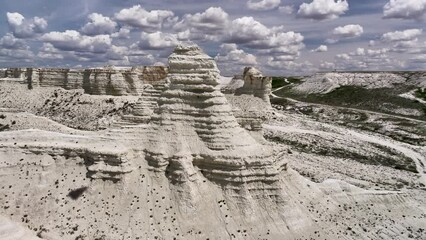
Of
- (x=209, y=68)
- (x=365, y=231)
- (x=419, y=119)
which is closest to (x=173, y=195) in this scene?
(x=209, y=68)

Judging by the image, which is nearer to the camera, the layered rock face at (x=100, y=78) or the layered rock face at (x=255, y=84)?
the layered rock face at (x=100, y=78)

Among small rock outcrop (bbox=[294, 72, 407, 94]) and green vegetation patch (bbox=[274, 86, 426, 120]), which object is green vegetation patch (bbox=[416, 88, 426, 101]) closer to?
green vegetation patch (bbox=[274, 86, 426, 120])

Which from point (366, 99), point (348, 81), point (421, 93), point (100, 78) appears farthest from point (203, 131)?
point (348, 81)

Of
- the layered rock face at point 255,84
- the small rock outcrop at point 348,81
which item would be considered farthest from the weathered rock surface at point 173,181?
the small rock outcrop at point 348,81

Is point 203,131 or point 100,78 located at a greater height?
point 100,78

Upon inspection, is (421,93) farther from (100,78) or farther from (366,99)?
(100,78)

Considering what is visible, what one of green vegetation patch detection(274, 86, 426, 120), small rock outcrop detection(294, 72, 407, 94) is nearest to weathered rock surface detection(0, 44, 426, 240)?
green vegetation patch detection(274, 86, 426, 120)

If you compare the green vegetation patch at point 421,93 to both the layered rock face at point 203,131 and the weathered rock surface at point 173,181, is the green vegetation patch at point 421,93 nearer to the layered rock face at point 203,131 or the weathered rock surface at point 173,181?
the weathered rock surface at point 173,181

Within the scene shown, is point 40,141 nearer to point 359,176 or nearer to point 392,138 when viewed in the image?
point 359,176

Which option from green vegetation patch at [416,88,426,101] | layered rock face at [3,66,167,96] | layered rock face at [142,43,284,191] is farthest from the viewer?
green vegetation patch at [416,88,426,101]

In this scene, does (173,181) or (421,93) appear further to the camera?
(421,93)
